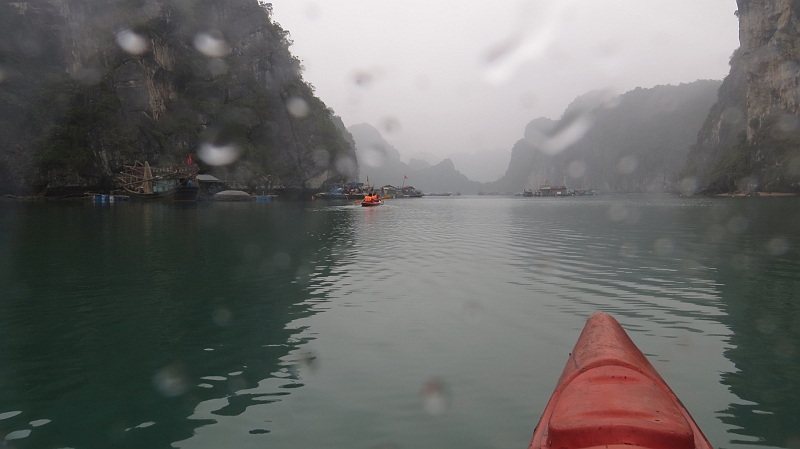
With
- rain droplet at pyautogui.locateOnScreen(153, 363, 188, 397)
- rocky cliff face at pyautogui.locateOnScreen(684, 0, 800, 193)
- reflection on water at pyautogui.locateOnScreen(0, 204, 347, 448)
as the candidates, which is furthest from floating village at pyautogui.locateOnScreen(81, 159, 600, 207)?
rocky cliff face at pyautogui.locateOnScreen(684, 0, 800, 193)

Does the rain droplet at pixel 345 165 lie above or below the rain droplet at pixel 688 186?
above

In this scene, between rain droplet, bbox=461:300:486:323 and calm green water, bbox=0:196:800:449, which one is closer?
calm green water, bbox=0:196:800:449

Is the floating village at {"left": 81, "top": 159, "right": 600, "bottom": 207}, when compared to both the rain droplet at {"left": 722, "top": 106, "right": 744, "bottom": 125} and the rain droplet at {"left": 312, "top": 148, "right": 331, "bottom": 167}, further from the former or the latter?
the rain droplet at {"left": 722, "top": 106, "right": 744, "bottom": 125}

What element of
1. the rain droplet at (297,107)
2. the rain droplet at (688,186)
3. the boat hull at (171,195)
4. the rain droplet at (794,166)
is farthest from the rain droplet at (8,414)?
the rain droplet at (688,186)

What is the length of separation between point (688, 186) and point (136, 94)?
473ft

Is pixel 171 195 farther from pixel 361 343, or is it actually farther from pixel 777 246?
pixel 361 343

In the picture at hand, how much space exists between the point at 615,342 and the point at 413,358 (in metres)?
3.77

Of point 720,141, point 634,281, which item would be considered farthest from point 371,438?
point 720,141

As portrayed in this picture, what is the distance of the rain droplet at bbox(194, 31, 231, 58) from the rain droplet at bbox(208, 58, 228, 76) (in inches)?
49.8

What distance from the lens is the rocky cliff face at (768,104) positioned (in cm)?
9556

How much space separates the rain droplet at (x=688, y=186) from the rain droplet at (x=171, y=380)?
155m

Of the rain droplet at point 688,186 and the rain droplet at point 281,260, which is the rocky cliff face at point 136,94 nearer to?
the rain droplet at point 281,260

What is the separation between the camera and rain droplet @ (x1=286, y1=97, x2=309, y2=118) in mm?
120250

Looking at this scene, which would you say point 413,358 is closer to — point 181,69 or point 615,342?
point 615,342
